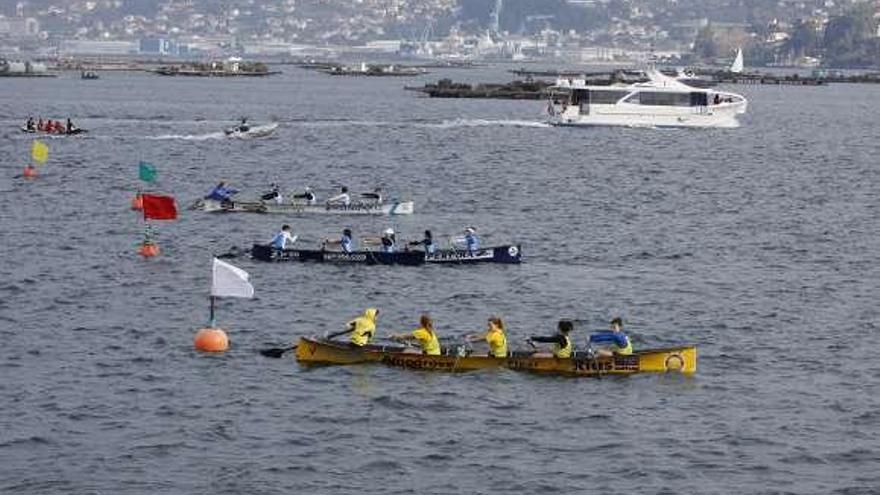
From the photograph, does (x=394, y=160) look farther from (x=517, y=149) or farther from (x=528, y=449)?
(x=528, y=449)

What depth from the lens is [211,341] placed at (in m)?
46.2

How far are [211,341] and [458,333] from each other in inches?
291

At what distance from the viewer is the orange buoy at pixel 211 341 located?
4619 centimetres

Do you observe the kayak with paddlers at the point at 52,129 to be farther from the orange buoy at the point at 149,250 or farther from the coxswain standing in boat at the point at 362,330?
the coxswain standing in boat at the point at 362,330

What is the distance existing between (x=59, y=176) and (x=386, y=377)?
57.2m

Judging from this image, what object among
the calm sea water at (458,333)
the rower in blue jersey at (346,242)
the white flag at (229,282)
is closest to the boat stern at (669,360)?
the calm sea water at (458,333)

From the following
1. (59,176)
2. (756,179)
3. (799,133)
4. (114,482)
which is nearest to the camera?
(114,482)

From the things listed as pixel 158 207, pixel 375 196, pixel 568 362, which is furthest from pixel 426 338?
pixel 375 196

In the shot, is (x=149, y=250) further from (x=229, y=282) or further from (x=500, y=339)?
(x=500, y=339)

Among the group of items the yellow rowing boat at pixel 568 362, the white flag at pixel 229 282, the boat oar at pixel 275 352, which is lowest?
the boat oar at pixel 275 352

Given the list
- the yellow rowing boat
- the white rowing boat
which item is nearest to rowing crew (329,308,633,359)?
the yellow rowing boat

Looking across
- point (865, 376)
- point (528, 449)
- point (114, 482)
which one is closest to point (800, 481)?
point (528, 449)

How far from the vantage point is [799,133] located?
15275cm

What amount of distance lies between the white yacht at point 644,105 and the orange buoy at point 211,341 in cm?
9912
